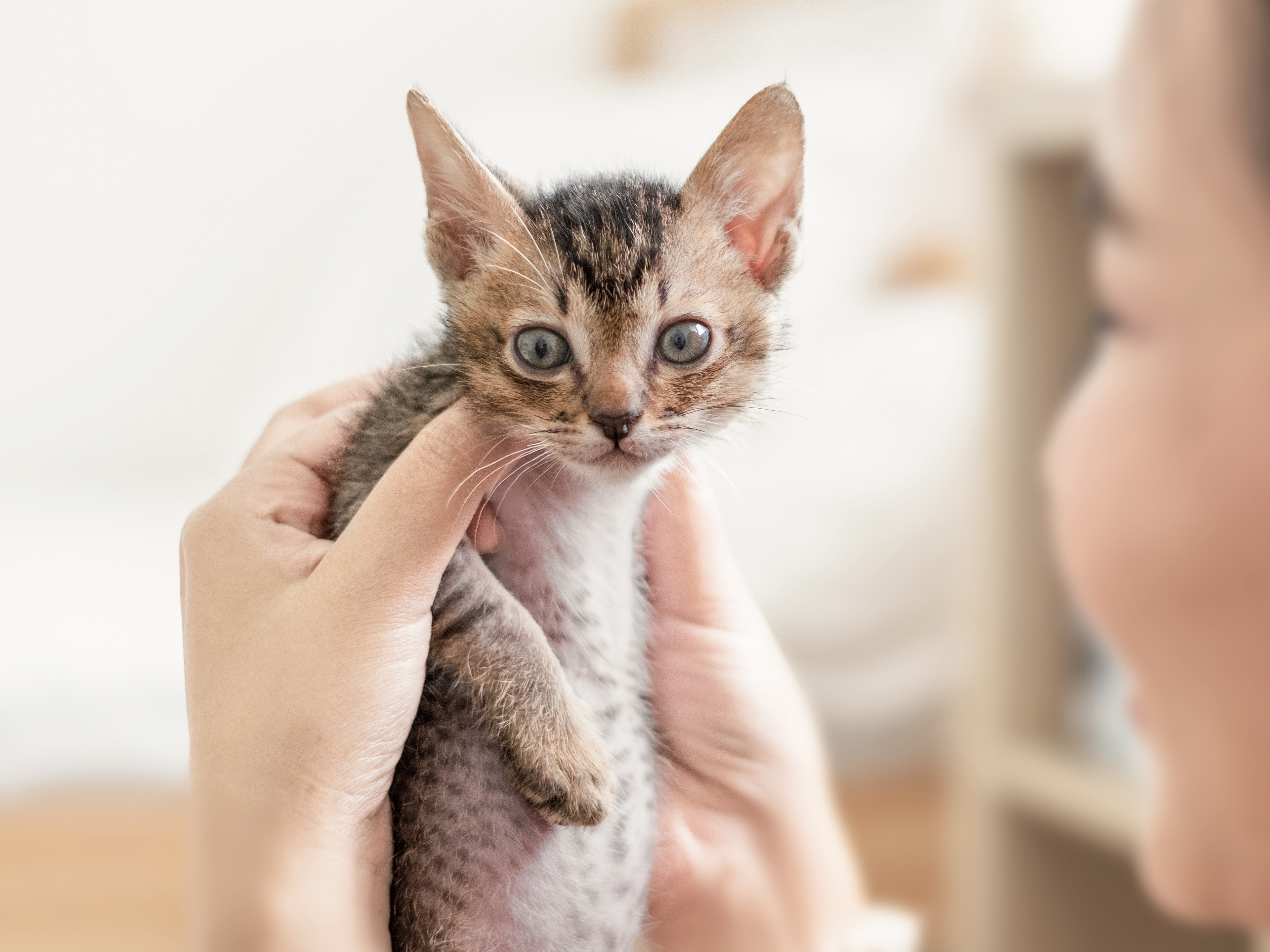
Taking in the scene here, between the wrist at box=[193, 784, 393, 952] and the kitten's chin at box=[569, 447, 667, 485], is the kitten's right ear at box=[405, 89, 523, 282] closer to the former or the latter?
the kitten's chin at box=[569, 447, 667, 485]

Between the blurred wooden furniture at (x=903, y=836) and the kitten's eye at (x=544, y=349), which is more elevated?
the kitten's eye at (x=544, y=349)

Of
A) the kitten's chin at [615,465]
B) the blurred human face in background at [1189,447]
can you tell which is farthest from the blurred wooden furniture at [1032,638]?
the kitten's chin at [615,465]

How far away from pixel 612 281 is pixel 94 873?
17.4 inches

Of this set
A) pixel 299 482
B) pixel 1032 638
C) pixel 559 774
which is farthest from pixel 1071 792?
pixel 299 482

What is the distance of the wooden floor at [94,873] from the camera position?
1.88ft

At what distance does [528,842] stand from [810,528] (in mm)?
548

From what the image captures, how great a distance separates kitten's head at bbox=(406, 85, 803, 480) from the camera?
0.46 meters

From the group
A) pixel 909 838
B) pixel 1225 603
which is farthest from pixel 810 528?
pixel 1225 603

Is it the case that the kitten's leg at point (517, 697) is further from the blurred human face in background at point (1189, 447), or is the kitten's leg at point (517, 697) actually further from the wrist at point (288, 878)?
the blurred human face in background at point (1189, 447)

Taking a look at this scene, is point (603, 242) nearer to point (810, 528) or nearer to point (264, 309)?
point (264, 309)

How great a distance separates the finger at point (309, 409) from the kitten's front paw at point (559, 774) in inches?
7.6

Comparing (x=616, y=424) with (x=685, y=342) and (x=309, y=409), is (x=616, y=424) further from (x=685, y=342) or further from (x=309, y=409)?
(x=309, y=409)

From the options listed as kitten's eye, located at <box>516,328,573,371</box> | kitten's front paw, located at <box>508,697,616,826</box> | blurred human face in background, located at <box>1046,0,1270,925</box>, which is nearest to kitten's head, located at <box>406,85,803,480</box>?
kitten's eye, located at <box>516,328,573,371</box>

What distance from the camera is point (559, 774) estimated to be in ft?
1.56
